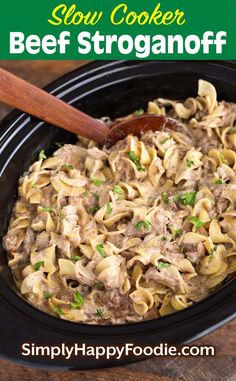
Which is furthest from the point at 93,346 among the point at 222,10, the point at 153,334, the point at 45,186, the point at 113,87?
the point at 222,10

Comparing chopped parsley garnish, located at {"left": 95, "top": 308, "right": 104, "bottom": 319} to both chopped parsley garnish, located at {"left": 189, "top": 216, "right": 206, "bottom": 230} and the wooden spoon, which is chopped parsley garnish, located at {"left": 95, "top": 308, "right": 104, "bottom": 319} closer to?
chopped parsley garnish, located at {"left": 189, "top": 216, "right": 206, "bottom": 230}

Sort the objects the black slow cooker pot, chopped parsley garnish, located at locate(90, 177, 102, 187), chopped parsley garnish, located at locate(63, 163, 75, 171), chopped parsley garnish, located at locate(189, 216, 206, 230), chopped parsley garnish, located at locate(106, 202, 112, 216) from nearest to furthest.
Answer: the black slow cooker pot, chopped parsley garnish, located at locate(189, 216, 206, 230), chopped parsley garnish, located at locate(106, 202, 112, 216), chopped parsley garnish, located at locate(90, 177, 102, 187), chopped parsley garnish, located at locate(63, 163, 75, 171)

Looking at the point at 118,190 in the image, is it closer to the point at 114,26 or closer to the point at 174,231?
the point at 174,231

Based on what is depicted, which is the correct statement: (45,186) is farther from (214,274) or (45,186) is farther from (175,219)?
(214,274)

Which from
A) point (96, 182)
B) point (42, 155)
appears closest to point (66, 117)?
point (42, 155)

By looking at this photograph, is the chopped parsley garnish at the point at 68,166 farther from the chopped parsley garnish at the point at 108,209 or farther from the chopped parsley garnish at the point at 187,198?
the chopped parsley garnish at the point at 187,198

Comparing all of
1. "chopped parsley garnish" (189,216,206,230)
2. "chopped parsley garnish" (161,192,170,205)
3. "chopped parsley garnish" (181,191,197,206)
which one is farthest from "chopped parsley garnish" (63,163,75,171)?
"chopped parsley garnish" (189,216,206,230)

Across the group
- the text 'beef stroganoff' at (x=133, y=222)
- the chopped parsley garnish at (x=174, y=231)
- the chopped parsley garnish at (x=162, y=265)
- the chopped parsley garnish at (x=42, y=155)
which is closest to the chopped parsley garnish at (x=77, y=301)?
the text 'beef stroganoff' at (x=133, y=222)
